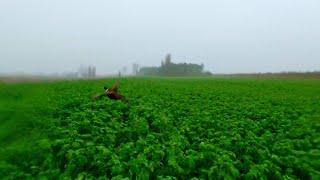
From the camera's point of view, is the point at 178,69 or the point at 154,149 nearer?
the point at 154,149

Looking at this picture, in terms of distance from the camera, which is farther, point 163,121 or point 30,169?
point 163,121

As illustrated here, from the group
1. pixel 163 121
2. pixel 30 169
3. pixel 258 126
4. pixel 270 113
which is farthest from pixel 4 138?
pixel 270 113

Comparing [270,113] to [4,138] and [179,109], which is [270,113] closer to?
[179,109]

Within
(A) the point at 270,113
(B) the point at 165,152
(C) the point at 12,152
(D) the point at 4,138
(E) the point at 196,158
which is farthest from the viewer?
(A) the point at 270,113

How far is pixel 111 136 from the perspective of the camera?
9820mm

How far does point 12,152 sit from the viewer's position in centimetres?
928

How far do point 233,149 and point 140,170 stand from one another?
3049mm

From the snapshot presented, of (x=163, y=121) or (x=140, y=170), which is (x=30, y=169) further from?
(x=163, y=121)

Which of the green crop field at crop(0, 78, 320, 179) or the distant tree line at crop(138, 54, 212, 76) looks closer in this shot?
the green crop field at crop(0, 78, 320, 179)

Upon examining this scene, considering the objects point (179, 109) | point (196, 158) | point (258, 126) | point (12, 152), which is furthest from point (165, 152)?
point (179, 109)

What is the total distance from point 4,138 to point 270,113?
411 inches

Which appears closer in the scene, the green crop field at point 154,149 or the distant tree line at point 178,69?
the green crop field at point 154,149

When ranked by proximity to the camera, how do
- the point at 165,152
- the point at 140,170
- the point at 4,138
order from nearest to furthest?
the point at 140,170, the point at 165,152, the point at 4,138

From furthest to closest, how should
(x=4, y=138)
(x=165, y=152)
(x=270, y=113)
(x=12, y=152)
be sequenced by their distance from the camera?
(x=270, y=113) → (x=4, y=138) → (x=12, y=152) → (x=165, y=152)
